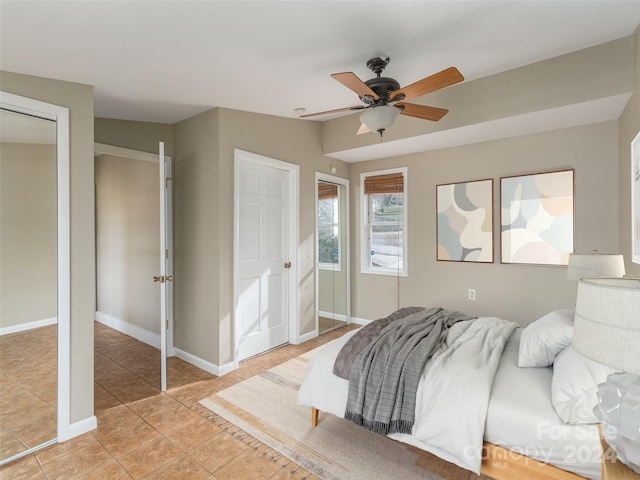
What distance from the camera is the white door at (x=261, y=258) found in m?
3.49

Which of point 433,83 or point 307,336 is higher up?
point 433,83

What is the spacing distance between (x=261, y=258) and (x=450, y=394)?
247 centimetres

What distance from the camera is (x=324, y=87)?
2.89 meters

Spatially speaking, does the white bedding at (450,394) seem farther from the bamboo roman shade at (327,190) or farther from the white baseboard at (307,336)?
the bamboo roman shade at (327,190)

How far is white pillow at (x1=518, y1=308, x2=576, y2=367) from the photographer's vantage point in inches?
71.8

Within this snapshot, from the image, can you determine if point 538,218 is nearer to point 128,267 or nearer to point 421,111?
point 421,111

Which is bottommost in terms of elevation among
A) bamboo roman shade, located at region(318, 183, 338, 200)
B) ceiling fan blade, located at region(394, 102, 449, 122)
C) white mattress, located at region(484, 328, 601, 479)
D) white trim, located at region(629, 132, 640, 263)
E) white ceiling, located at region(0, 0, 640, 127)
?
white mattress, located at region(484, 328, 601, 479)

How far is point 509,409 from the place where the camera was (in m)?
1.60

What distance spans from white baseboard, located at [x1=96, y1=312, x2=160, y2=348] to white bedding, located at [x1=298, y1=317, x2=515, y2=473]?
2.40 m

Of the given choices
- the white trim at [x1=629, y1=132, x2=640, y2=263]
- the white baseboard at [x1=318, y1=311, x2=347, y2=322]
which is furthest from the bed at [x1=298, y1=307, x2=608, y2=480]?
the white baseboard at [x1=318, y1=311, x2=347, y2=322]

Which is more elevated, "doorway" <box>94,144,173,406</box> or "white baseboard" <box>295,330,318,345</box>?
"doorway" <box>94,144,173,406</box>

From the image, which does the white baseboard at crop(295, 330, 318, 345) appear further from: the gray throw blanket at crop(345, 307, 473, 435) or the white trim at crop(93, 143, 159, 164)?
the white trim at crop(93, 143, 159, 164)

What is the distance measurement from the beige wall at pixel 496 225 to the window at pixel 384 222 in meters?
0.10

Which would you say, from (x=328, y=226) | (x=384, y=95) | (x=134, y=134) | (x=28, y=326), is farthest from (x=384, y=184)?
(x=28, y=326)
